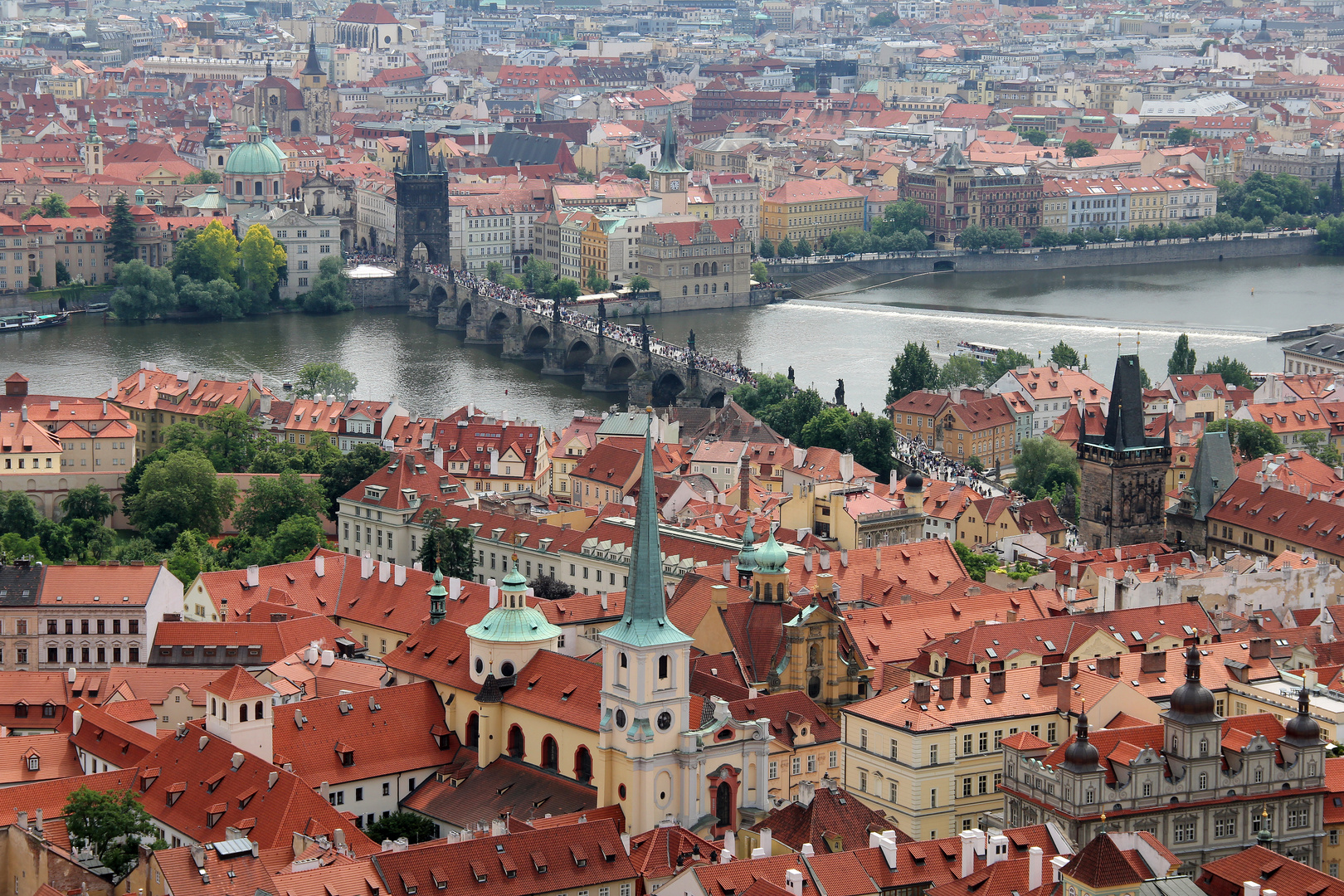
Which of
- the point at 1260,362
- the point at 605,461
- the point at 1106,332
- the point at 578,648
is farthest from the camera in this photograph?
the point at 1106,332

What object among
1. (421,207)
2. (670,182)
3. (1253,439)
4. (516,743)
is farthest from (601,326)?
(516,743)

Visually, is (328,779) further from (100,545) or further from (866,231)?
(866,231)

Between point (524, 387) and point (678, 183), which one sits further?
point (678, 183)

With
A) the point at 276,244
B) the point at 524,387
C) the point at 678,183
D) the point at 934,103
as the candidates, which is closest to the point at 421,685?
the point at 524,387

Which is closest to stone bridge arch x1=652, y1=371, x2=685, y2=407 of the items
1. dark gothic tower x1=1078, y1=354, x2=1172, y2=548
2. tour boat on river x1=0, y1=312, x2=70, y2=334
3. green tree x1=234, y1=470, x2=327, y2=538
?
tour boat on river x1=0, y1=312, x2=70, y2=334

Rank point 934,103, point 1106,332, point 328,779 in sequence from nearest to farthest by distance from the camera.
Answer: point 328,779 → point 1106,332 → point 934,103

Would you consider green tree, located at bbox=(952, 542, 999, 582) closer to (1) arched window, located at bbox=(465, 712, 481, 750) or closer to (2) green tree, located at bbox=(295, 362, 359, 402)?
(1) arched window, located at bbox=(465, 712, 481, 750)

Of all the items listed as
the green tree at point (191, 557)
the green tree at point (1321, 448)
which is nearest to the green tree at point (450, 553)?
the green tree at point (191, 557)
